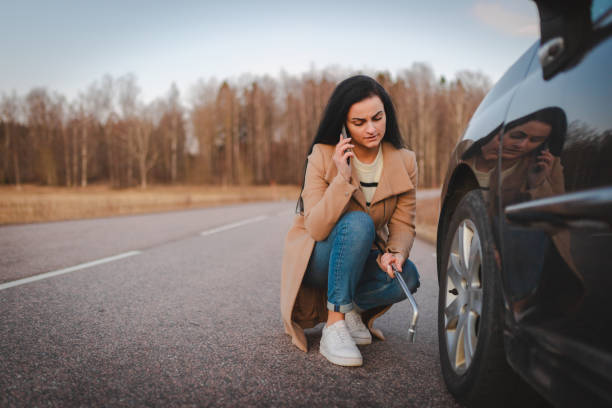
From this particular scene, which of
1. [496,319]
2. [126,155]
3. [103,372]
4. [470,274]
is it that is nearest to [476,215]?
[470,274]

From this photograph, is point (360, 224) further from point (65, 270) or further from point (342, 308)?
point (65, 270)

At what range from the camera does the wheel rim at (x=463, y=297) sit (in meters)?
1.77

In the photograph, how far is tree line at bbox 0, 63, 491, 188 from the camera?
40781 millimetres

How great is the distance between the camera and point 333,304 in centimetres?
251

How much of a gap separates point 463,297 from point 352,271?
725 millimetres

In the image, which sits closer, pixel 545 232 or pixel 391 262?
pixel 545 232

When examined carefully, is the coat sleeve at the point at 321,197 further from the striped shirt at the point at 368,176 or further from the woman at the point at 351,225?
the striped shirt at the point at 368,176

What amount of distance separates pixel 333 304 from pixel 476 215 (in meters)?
1.04

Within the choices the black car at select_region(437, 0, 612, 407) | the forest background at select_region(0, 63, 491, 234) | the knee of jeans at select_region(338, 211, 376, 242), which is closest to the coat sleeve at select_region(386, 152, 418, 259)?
the knee of jeans at select_region(338, 211, 376, 242)

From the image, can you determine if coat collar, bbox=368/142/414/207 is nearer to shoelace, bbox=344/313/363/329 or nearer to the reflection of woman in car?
shoelace, bbox=344/313/363/329

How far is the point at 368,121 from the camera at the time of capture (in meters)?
2.61

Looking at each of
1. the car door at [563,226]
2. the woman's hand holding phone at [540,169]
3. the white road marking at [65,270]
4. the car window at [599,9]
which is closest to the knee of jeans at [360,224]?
the car door at [563,226]

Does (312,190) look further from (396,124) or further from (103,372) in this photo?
(103,372)

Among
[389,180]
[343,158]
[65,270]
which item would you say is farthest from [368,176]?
[65,270]
